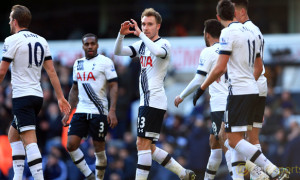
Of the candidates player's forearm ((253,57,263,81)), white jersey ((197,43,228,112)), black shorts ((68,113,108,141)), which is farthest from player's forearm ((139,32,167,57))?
black shorts ((68,113,108,141))

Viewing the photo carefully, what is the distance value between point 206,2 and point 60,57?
6855mm

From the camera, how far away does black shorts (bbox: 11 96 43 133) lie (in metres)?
10.0

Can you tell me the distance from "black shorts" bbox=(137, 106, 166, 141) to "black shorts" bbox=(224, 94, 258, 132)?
49.2 inches

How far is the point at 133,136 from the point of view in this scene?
57.8 ft

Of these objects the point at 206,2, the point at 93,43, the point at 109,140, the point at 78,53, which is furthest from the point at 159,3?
the point at 93,43

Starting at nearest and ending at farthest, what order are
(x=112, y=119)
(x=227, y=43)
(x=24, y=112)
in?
(x=227, y=43) → (x=24, y=112) → (x=112, y=119)

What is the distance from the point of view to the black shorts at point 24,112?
10.0 meters

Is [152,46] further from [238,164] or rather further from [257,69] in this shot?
[238,164]

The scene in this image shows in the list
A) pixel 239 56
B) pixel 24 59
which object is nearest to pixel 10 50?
pixel 24 59

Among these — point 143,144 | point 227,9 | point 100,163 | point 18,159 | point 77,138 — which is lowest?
point 100,163

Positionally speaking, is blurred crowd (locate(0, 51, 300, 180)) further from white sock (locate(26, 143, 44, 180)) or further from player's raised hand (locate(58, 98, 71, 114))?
white sock (locate(26, 143, 44, 180))

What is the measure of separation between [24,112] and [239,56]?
3245 millimetres

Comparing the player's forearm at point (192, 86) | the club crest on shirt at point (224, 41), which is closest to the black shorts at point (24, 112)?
the player's forearm at point (192, 86)

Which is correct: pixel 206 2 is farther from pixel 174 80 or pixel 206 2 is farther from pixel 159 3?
pixel 174 80
